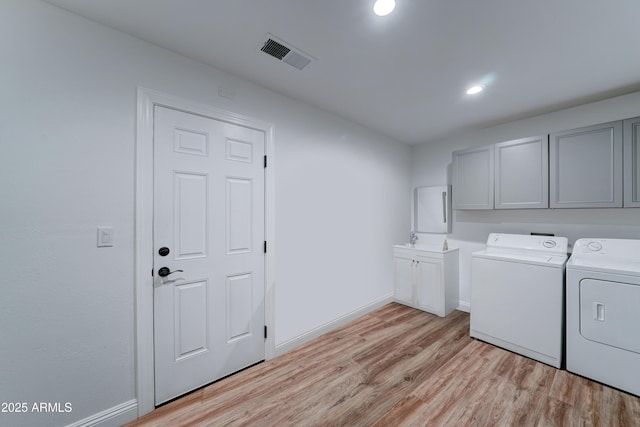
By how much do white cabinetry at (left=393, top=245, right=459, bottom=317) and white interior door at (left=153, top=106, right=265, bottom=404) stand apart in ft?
7.19

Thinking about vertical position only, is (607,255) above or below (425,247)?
above

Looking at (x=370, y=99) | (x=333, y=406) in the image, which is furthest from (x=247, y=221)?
(x=370, y=99)

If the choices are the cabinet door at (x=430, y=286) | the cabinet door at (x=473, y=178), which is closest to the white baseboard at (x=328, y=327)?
the cabinet door at (x=430, y=286)

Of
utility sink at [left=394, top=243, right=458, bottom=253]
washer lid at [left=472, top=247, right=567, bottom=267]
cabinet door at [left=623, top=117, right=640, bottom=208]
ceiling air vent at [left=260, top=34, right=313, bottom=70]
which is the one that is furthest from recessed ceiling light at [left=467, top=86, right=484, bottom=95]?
utility sink at [left=394, top=243, right=458, bottom=253]

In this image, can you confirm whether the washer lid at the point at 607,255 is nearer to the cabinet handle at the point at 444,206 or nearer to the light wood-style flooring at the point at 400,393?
the light wood-style flooring at the point at 400,393

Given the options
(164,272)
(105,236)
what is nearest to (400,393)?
(164,272)

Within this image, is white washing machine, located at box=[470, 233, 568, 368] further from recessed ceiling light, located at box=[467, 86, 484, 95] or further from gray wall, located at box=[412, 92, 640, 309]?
recessed ceiling light, located at box=[467, 86, 484, 95]

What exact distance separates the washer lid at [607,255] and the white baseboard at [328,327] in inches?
81.4

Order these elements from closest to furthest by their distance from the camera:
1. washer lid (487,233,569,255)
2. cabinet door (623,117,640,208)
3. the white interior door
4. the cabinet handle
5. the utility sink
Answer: the white interior door
cabinet door (623,117,640,208)
washer lid (487,233,569,255)
the utility sink
the cabinet handle

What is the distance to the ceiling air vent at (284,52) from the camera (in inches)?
64.4

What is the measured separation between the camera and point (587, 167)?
2299 mm

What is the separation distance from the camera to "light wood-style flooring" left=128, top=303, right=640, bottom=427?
1588mm

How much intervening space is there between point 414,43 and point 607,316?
258cm

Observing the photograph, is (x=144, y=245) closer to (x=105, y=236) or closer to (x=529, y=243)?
(x=105, y=236)
